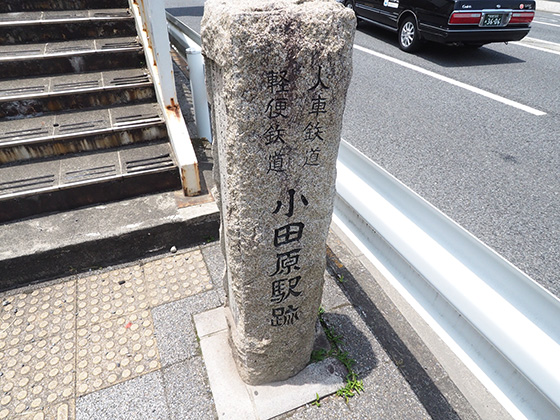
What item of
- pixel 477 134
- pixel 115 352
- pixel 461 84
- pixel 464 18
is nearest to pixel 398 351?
pixel 115 352

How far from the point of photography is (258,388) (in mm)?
2189

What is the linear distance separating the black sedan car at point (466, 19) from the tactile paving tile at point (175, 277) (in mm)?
7008

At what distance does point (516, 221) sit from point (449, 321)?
7.22 ft

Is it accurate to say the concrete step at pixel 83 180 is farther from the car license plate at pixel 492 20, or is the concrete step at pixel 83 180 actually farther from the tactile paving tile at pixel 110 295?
the car license plate at pixel 492 20

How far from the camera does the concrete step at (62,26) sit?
4.21 m

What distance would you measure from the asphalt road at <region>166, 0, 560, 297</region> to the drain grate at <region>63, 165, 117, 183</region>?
313 cm

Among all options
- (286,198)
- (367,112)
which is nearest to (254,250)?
(286,198)

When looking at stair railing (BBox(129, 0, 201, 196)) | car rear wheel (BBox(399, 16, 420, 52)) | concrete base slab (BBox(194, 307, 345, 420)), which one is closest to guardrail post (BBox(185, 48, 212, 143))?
stair railing (BBox(129, 0, 201, 196))

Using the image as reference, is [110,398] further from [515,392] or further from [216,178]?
[515,392]

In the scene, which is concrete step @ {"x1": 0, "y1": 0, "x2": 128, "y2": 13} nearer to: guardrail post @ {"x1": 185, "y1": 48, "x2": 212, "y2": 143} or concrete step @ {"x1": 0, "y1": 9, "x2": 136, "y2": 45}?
concrete step @ {"x1": 0, "y1": 9, "x2": 136, "y2": 45}

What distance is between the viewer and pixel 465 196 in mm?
3865

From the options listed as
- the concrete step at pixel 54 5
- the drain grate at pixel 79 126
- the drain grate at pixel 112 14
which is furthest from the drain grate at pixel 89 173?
the concrete step at pixel 54 5

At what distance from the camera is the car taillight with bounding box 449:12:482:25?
265 inches

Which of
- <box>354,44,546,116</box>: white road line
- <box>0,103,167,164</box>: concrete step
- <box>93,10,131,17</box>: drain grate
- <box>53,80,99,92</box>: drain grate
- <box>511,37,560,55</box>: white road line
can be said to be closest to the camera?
<box>0,103,167,164</box>: concrete step
